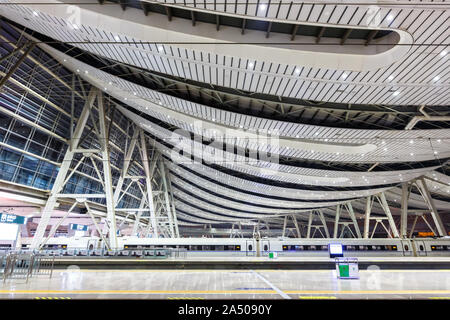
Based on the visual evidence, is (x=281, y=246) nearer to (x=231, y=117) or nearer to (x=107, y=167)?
(x=231, y=117)

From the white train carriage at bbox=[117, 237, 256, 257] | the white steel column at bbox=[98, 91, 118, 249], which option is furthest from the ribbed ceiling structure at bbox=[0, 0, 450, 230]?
the white train carriage at bbox=[117, 237, 256, 257]

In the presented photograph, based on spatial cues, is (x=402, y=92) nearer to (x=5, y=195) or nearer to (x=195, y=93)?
(x=195, y=93)

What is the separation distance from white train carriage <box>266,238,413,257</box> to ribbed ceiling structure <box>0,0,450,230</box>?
24.1 ft

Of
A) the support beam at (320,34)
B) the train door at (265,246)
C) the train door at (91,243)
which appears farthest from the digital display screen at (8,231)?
the support beam at (320,34)

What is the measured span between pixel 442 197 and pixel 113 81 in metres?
47.3

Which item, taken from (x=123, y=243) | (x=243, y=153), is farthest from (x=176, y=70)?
(x=123, y=243)

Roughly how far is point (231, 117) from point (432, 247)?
20414 millimetres

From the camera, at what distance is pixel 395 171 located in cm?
2509

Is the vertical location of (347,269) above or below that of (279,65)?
below

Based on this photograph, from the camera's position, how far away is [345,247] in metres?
22.5

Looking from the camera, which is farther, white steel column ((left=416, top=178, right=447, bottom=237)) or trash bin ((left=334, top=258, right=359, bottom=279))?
white steel column ((left=416, top=178, right=447, bottom=237))

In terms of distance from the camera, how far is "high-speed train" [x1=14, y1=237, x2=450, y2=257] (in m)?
21.4

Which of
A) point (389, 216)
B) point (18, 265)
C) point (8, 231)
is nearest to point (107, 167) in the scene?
point (18, 265)

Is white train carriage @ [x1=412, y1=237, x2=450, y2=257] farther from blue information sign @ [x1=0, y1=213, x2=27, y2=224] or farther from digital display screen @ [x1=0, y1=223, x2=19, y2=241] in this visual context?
digital display screen @ [x1=0, y1=223, x2=19, y2=241]
